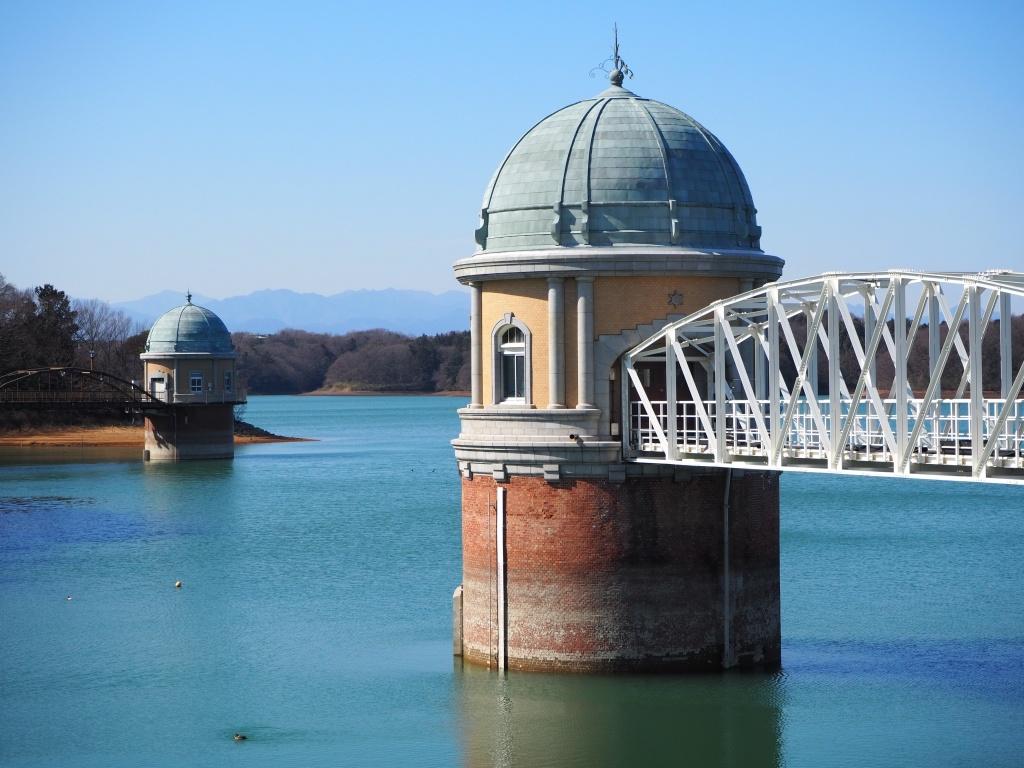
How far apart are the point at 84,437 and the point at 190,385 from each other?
1057 inches

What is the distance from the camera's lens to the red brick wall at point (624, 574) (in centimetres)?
3425

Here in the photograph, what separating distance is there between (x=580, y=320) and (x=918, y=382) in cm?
8257

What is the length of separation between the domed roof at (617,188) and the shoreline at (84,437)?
310 feet

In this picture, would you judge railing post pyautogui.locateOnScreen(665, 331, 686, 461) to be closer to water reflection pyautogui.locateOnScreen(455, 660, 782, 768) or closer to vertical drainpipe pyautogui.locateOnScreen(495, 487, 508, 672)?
vertical drainpipe pyautogui.locateOnScreen(495, 487, 508, 672)

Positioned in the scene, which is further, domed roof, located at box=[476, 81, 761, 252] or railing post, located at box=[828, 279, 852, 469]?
domed roof, located at box=[476, 81, 761, 252]

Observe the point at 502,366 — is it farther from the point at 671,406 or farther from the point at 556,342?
the point at 671,406

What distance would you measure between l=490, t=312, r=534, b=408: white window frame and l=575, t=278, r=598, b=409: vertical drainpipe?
3.49 feet

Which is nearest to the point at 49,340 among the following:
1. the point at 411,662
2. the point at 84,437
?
the point at 84,437

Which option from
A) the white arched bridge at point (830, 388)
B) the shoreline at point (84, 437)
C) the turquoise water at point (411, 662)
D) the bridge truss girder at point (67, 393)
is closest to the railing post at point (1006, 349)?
the white arched bridge at point (830, 388)

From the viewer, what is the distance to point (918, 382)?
11381cm

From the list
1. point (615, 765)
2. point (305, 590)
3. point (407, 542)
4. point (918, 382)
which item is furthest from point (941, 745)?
point (918, 382)

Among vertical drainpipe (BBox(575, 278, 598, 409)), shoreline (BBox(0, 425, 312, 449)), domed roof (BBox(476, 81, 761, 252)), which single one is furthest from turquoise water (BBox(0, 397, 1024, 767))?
shoreline (BBox(0, 425, 312, 449))

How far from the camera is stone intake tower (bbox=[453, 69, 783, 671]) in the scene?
34.4m

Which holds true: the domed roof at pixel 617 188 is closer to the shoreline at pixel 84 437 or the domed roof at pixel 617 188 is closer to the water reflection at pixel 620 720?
the water reflection at pixel 620 720
